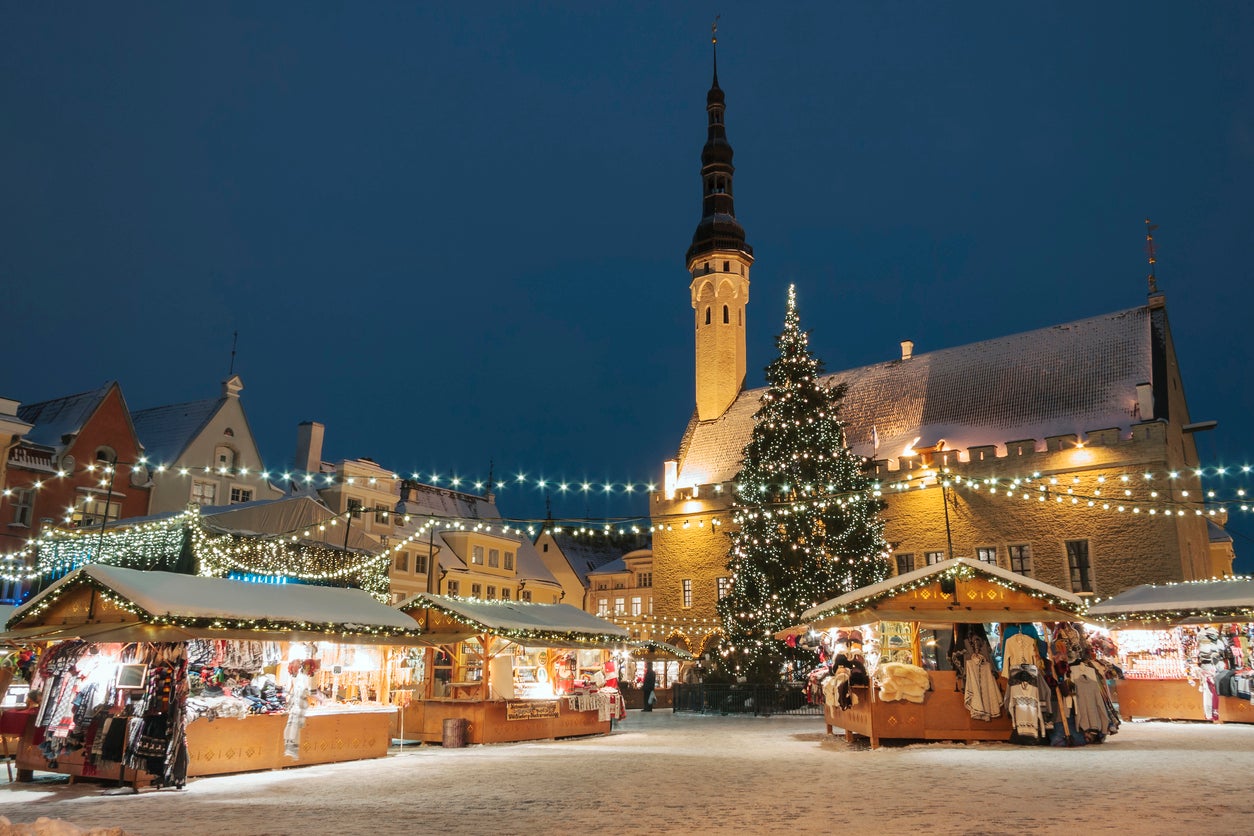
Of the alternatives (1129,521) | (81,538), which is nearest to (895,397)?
(1129,521)

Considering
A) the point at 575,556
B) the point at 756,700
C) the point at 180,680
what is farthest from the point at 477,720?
the point at 575,556

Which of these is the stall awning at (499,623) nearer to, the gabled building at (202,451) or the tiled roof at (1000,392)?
the tiled roof at (1000,392)

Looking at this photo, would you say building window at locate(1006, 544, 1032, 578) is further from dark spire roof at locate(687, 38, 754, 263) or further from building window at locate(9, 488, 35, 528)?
building window at locate(9, 488, 35, 528)

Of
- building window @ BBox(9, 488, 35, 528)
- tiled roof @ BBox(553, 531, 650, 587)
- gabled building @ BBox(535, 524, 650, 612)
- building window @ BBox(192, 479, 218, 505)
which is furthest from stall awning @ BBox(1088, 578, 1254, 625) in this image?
tiled roof @ BBox(553, 531, 650, 587)

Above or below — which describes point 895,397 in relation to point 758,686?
above

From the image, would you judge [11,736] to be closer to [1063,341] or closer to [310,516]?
[310,516]

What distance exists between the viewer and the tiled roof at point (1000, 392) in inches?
1167

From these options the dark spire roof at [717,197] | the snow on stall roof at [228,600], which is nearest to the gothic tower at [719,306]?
the dark spire roof at [717,197]

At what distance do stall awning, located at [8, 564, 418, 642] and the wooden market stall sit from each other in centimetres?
793

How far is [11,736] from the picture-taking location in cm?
1405

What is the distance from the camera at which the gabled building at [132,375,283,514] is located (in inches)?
1249

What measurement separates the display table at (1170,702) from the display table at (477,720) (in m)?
12.6

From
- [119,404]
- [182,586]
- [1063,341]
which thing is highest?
[1063,341]

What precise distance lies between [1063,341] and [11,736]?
101 feet
